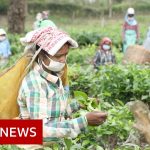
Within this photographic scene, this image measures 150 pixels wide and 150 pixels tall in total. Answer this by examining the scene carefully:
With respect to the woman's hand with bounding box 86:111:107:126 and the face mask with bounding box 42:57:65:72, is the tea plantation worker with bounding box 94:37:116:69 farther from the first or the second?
the woman's hand with bounding box 86:111:107:126

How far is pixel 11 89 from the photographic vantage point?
158 inches

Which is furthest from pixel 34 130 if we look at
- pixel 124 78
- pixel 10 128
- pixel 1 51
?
pixel 1 51

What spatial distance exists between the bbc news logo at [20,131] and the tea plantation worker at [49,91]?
98mm

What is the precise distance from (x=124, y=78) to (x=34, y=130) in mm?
4138

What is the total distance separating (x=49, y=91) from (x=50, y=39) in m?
0.37

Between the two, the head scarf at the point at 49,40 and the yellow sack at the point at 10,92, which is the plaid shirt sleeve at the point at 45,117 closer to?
the yellow sack at the point at 10,92

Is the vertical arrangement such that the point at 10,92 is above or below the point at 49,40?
below

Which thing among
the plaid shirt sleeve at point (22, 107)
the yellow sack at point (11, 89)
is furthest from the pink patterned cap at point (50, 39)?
the plaid shirt sleeve at point (22, 107)

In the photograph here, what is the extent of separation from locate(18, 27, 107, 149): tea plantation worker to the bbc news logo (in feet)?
0.32

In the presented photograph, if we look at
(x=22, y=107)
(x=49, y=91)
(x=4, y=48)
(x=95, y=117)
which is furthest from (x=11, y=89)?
(x=4, y=48)

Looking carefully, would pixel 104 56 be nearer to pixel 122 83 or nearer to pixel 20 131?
pixel 122 83

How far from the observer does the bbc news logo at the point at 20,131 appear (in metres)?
3.69

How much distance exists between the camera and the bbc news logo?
12.1 feet

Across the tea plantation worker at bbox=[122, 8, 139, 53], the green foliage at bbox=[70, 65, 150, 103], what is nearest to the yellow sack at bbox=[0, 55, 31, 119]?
the green foliage at bbox=[70, 65, 150, 103]
